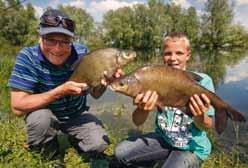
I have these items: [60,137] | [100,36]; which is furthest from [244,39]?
[60,137]

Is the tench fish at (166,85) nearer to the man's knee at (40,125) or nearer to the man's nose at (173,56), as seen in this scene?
the man's nose at (173,56)

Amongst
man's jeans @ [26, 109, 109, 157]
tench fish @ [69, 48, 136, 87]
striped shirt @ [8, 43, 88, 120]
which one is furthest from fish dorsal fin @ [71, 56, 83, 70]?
man's jeans @ [26, 109, 109, 157]

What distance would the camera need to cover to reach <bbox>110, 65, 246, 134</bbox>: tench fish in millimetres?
3475

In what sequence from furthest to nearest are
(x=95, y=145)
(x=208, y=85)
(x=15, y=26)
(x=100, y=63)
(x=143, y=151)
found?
(x=15, y=26) → (x=95, y=145) → (x=143, y=151) → (x=208, y=85) → (x=100, y=63)

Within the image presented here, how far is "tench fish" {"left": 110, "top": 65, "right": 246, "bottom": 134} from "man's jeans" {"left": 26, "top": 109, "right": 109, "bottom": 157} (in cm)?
114

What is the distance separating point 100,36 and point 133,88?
5061cm

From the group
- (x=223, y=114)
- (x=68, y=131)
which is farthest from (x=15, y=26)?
(x=223, y=114)

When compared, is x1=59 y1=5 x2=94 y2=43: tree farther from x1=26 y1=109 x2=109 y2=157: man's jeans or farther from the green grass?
x1=26 y1=109 x2=109 y2=157: man's jeans

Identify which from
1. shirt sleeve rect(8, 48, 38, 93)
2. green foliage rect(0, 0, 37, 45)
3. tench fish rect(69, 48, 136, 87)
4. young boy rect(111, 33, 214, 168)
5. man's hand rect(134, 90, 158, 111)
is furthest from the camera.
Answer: green foliage rect(0, 0, 37, 45)

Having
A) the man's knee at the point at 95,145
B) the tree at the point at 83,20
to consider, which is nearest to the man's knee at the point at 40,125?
the man's knee at the point at 95,145

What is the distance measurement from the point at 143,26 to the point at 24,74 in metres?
47.7

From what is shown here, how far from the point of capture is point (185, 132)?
13.2 ft

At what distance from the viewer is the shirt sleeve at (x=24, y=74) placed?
4152 millimetres

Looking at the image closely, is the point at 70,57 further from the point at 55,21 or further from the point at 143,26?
the point at 143,26
